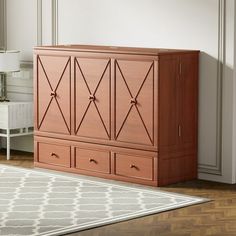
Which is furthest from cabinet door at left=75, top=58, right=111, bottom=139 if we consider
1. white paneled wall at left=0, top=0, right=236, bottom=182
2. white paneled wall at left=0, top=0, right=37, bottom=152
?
white paneled wall at left=0, top=0, right=37, bottom=152

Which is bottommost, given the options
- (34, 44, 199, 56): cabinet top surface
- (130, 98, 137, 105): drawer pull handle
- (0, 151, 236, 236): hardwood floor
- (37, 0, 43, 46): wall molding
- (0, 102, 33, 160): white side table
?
(0, 151, 236, 236): hardwood floor

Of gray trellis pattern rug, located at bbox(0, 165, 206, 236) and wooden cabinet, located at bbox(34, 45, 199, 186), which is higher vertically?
wooden cabinet, located at bbox(34, 45, 199, 186)

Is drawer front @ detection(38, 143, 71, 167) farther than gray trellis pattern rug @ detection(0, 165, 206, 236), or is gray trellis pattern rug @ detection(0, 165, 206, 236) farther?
Answer: drawer front @ detection(38, 143, 71, 167)

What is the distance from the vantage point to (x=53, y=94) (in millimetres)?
7656

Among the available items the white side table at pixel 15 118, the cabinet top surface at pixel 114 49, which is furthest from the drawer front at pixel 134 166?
the white side table at pixel 15 118

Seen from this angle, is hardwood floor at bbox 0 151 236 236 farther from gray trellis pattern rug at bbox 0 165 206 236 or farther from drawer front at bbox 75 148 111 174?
drawer front at bbox 75 148 111 174

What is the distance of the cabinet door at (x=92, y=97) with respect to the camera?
7227mm

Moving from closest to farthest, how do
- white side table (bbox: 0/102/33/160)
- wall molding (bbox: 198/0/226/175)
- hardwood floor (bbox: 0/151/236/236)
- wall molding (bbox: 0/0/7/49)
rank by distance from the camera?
hardwood floor (bbox: 0/151/236/236), wall molding (bbox: 198/0/226/175), white side table (bbox: 0/102/33/160), wall molding (bbox: 0/0/7/49)

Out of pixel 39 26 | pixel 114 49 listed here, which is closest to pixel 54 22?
pixel 39 26

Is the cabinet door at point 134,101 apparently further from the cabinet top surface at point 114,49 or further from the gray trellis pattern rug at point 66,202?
the gray trellis pattern rug at point 66,202

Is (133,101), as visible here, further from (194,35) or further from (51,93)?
(51,93)

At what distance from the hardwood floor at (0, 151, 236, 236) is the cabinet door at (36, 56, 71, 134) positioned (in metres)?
1.49

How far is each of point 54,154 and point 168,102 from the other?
1.36m

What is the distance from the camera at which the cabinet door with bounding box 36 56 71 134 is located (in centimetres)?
756
